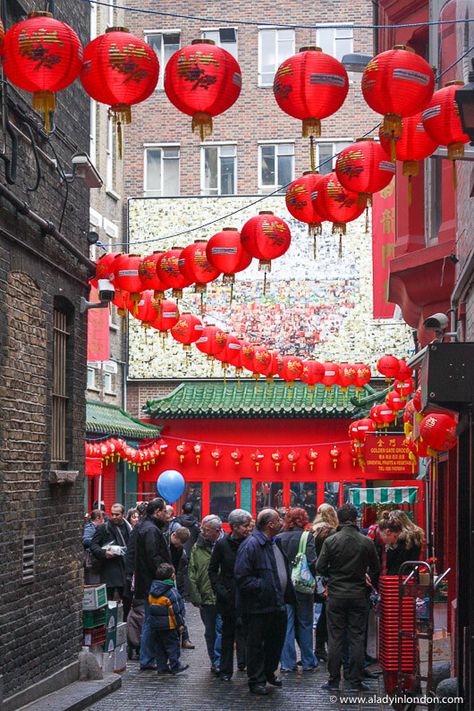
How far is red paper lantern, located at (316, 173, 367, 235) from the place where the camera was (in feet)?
40.2

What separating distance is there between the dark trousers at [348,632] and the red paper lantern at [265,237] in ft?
12.9

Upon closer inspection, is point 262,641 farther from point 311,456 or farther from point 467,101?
point 311,456

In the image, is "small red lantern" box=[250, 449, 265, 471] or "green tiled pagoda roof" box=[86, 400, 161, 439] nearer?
"green tiled pagoda roof" box=[86, 400, 161, 439]

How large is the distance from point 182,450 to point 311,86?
26.3 metres

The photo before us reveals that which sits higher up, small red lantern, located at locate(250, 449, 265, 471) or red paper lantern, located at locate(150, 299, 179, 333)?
red paper lantern, located at locate(150, 299, 179, 333)

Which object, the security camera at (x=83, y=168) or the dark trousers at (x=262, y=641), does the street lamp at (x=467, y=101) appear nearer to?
the security camera at (x=83, y=168)

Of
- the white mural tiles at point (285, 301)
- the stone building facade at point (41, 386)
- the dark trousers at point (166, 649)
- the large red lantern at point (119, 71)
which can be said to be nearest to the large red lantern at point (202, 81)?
the large red lantern at point (119, 71)

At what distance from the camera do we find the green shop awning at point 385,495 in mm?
22406

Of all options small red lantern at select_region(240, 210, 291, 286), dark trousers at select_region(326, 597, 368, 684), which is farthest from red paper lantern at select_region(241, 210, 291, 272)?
dark trousers at select_region(326, 597, 368, 684)

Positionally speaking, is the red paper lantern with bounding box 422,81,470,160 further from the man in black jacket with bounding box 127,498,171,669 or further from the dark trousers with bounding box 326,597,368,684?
the man in black jacket with bounding box 127,498,171,669

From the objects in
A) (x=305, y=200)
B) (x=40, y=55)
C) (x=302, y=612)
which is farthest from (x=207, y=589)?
(x=40, y=55)

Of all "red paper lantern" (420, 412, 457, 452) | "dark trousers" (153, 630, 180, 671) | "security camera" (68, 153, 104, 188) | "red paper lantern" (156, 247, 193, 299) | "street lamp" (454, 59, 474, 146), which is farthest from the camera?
"red paper lantern" (156, 247, 193, 299)

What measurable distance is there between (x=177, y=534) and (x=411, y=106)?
857 cm

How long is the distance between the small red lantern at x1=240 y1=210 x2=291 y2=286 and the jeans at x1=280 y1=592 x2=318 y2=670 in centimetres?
425
